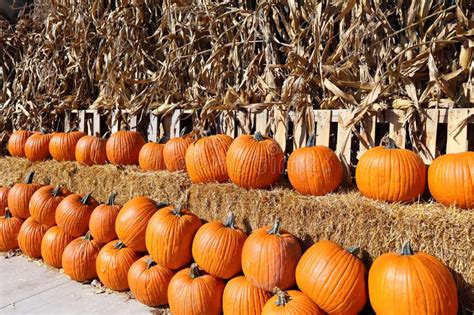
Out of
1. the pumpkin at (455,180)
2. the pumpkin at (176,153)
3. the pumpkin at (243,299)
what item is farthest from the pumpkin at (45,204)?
the pumpkin at (455,180)

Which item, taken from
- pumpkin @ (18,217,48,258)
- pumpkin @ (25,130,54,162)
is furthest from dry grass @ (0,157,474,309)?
pumpkin @ (25,130,54,162)

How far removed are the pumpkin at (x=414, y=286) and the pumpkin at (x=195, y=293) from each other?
1.09m

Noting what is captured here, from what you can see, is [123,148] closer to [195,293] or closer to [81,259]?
[81,259]

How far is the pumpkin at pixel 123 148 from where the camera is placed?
13.3 ft

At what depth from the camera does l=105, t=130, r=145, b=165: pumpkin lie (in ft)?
13.3

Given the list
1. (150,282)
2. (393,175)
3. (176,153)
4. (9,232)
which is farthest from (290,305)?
(9,232)

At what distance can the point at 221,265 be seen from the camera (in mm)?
2727

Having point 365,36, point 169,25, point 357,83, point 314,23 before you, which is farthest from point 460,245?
point 169,25

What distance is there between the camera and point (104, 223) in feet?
11.2

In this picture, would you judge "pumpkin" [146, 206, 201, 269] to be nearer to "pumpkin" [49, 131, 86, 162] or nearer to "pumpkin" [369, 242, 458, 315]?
"pumpkin" [369, 242, 458, 315]

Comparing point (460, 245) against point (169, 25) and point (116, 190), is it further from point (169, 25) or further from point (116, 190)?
point (169, 25)

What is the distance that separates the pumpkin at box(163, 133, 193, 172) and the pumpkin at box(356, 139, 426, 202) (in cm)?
166

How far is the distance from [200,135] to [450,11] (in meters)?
2.27

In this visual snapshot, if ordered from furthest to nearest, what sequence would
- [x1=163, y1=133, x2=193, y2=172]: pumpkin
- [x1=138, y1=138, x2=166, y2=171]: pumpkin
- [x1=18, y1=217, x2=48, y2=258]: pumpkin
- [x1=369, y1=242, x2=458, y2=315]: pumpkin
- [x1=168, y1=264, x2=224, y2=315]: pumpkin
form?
[x1=18, y1=217, x2=48, y2=258]: pumpkin
[x1=138, y1=138, x2=166, y2=171]: pumpkin
[x1=163, y1=133, x2=193, y2=172]: pumpkin
[x1=168, y1=264, x2=224, y2=315]: pumpkin
[x1=369, y1=242, x2=458, y2=315]: pumpkin
